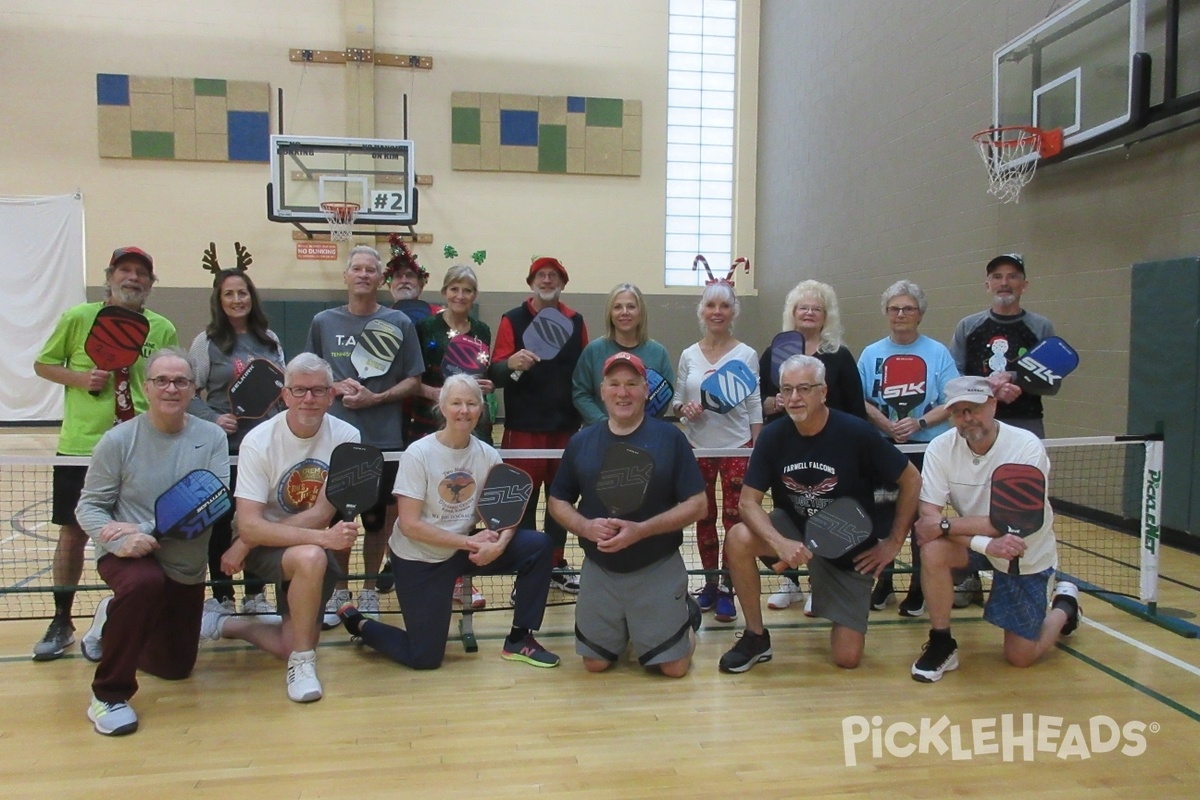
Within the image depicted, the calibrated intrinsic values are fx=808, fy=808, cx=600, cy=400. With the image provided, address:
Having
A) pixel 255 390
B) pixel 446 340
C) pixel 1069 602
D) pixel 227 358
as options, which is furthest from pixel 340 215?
pixel 1069 602

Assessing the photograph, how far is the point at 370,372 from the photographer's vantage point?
3.94 m

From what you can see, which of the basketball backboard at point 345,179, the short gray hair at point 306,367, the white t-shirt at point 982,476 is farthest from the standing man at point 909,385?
the basketball backboard at point 345,179

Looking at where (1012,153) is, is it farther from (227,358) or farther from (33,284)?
(33,284)

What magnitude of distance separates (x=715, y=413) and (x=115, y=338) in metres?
2.81

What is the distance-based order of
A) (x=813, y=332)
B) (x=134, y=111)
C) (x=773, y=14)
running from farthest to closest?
1. (x=773, y=14)
2. (x=134, y=111)
3. (x=813, y=332)

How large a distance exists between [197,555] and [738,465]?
2442mm

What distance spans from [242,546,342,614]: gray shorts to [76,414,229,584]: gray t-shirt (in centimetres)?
22

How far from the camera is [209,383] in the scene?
3869mm

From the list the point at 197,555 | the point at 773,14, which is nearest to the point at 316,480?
the point at 197,555

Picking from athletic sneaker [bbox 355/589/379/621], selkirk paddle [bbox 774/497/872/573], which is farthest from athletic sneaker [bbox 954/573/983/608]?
athletic sneaker [bbox 355/589/379/621]

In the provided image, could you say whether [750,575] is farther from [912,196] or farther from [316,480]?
[912,196]

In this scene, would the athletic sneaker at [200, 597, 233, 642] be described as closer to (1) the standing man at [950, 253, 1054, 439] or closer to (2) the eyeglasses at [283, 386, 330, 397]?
(2) the eyeglasses at [283, 386, 330, 397]

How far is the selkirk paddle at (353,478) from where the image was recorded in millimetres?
3193

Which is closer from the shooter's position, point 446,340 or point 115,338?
point 115,338
